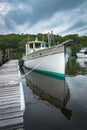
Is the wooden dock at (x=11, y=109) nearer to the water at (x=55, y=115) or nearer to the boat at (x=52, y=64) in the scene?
the water at (x=55, y=115)

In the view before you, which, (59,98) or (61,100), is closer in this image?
(61,100)

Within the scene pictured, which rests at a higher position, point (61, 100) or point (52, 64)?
point (52, 64)

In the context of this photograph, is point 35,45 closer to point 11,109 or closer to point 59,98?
point 59,98

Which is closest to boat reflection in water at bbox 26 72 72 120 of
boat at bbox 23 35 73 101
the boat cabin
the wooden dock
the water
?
the water

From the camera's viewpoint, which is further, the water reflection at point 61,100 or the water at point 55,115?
the water reflection at point 61,100

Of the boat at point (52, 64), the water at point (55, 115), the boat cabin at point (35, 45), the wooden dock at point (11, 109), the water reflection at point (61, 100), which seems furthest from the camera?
the boat cabin at point (35, 45)

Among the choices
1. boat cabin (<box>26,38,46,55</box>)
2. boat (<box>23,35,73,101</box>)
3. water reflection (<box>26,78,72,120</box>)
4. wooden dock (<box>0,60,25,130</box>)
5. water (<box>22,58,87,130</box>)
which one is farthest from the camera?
boat cabin (<box>26,38,46,55</box>)

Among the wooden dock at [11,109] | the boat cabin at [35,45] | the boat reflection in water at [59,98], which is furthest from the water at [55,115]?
the boat cabin at [35,45]

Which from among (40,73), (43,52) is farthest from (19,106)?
(40,73)

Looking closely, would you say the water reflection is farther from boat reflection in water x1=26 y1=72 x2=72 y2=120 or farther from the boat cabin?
the boat cabin

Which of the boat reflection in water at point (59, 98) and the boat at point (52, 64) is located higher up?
the boat at point (52, 64)

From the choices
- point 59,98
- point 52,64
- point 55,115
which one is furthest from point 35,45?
point 55,115

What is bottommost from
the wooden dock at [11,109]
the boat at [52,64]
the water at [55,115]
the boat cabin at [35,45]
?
the water at [55,115]

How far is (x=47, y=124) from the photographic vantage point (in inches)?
213
